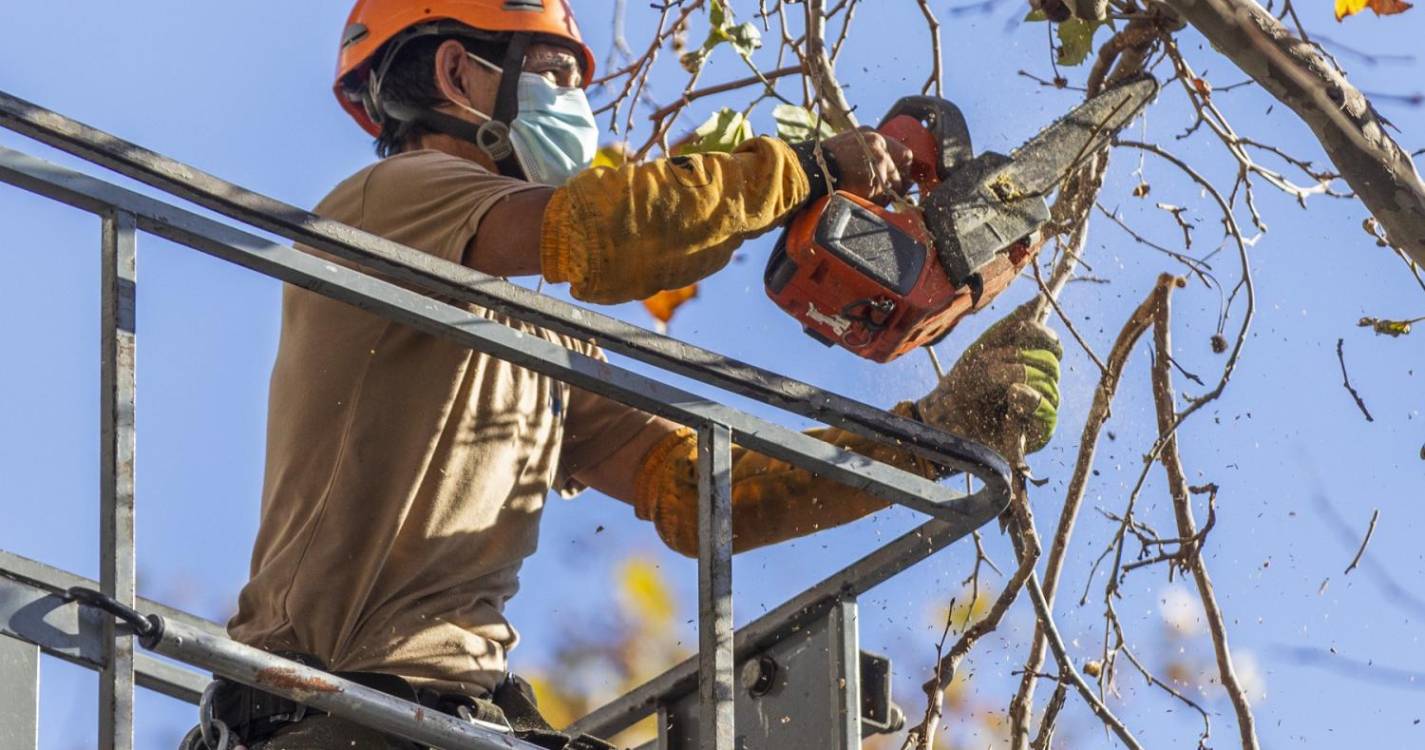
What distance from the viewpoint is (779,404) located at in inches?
130

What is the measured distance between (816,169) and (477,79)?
996 mm

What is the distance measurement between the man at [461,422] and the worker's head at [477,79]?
52 cm

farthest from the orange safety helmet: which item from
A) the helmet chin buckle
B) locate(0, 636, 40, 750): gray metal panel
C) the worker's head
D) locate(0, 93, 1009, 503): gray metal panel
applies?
locate(0, 636, 40, 750): gray metal panel

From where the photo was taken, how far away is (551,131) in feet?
14.4

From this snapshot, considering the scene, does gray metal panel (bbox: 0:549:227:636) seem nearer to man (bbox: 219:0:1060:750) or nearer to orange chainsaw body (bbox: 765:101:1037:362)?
man (bbox: 219:0:1060:750)

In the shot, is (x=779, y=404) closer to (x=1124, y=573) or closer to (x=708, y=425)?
(x=708, y=425)

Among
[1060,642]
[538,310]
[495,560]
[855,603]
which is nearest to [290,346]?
[495,560]

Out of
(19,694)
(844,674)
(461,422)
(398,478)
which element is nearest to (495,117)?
(461,422)

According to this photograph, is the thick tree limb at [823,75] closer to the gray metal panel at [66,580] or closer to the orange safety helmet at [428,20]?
the orange safety helmet at [428,20]

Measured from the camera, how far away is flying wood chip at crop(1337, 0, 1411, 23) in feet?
14.6

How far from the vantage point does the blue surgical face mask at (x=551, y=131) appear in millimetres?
4363

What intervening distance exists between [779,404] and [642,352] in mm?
238

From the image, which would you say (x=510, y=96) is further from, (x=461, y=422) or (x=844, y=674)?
(x=844, y=674)

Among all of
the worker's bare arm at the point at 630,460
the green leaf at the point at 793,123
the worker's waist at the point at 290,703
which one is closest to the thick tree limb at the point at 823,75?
the green leaf at the point at 793,123
